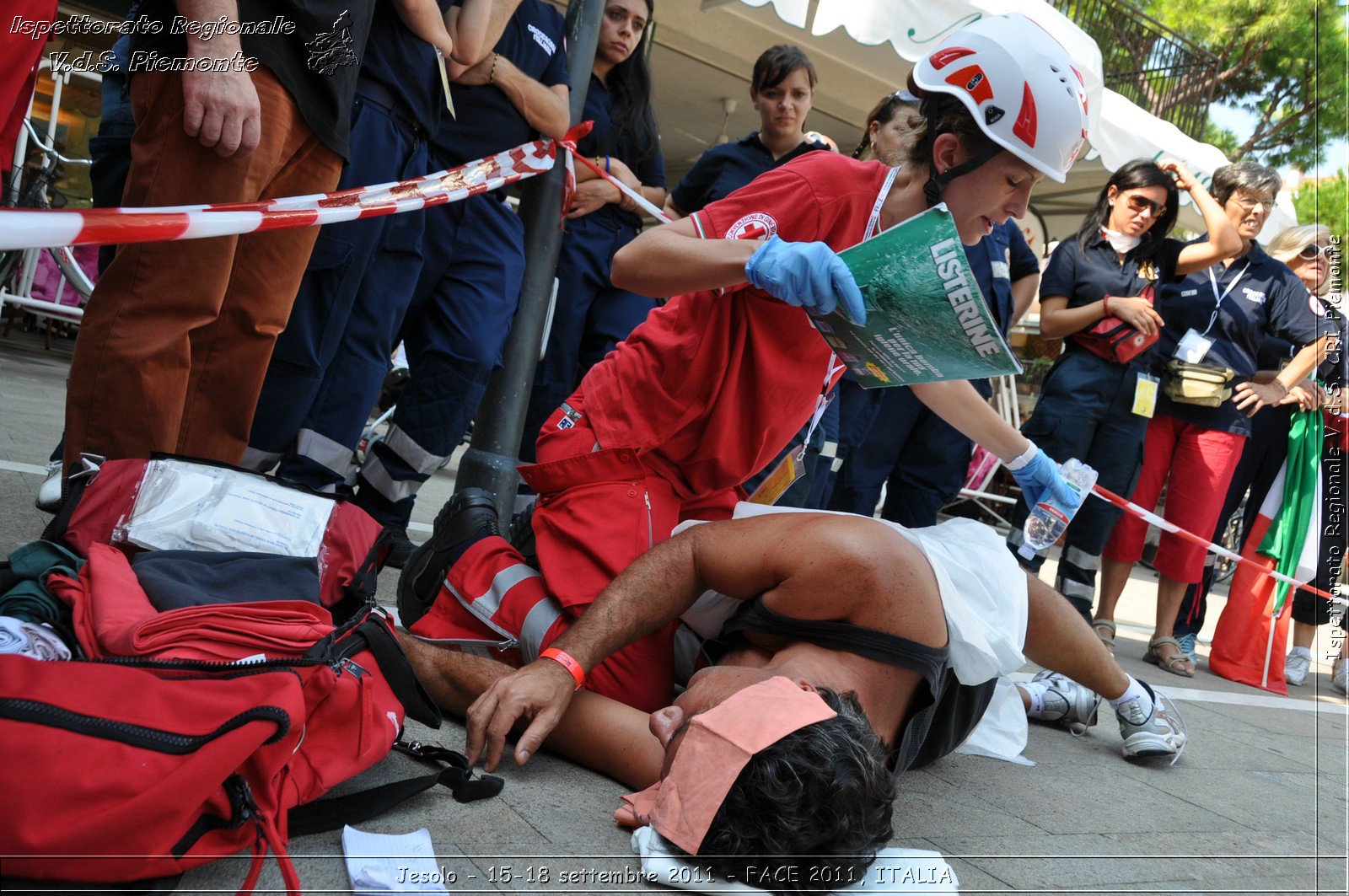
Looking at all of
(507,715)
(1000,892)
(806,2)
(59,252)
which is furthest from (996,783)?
(59,252)

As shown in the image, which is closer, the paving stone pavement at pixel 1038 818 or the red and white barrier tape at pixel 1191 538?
the paving stone pavement at pixel 1038 818

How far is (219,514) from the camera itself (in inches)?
85.8

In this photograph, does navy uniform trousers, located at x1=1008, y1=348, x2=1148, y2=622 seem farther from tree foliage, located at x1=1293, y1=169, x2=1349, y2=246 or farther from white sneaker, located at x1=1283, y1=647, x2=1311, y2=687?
white sneaker, located at x1=1283, y1=647, x2=1311, y2=687

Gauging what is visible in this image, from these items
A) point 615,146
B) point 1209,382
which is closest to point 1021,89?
point 615,146

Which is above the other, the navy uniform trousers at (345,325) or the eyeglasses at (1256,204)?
the eyeglasses at (1256,204)

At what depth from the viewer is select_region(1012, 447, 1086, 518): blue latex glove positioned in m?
3.18

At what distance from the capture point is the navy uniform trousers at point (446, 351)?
11.2ft


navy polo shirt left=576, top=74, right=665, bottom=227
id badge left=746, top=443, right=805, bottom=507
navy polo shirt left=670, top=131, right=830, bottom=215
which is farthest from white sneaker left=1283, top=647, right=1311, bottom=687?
navy polo shirt left=576, top=74, right=665, bottom=227

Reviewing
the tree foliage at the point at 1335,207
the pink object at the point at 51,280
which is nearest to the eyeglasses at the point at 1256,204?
the tree foliage at the point at 1335,207

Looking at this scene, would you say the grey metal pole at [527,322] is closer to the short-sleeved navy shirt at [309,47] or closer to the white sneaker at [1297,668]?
the short-sleeved navy shirt at [309,47]

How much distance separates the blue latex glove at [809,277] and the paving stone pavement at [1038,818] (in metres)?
1.04

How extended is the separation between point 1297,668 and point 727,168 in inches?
168

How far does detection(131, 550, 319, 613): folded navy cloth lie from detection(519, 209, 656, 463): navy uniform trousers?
2077mm

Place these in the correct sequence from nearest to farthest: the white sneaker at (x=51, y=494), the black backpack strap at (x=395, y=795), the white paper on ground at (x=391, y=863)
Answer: the white paper on ground at (x=391, y=863) → the black backpack strap at (x=395, y=795) → the white sneaker at (x=51, y=494)
